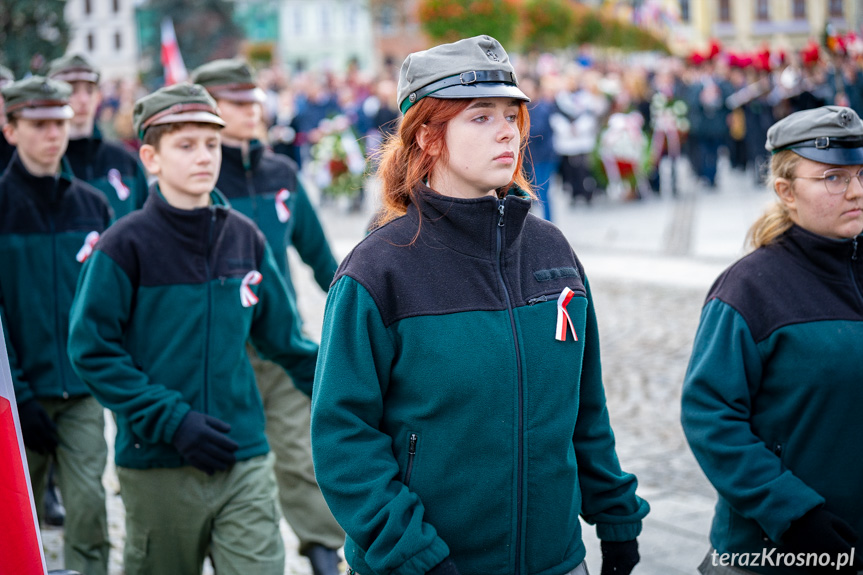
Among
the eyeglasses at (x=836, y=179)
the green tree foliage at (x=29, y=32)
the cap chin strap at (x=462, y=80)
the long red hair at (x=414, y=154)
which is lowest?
the eyeglasses at (x=836, y=179)

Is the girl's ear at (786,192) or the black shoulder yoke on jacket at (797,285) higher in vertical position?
the girl's ear at (786,192)

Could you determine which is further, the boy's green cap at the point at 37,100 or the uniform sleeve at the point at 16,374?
the boy's green cap at the point at 37,100

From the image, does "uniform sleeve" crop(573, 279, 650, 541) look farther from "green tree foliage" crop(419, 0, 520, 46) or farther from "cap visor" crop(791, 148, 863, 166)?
"green tree foliage" crop(419, 0, 520, 46)

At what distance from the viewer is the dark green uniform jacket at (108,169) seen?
616cm

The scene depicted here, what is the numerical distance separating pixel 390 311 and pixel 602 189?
17.2 m

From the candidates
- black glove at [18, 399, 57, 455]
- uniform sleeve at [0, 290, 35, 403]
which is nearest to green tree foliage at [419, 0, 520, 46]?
uniform sleeve at [0, 290, 35, 403]

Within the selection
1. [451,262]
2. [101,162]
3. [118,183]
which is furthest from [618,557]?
[101,162]

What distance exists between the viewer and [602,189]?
19.4m

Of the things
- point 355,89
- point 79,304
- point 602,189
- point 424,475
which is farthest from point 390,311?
point 355,89

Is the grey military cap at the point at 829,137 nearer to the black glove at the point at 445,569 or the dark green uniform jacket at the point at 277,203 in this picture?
the black glove at the point at 445,569

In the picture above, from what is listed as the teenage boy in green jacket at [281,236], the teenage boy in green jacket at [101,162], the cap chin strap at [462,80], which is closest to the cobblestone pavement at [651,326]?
the teenage boy in green jacket at [281,236]

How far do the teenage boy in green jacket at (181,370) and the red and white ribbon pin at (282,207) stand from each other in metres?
1.19

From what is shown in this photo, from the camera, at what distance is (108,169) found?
20.5 feet

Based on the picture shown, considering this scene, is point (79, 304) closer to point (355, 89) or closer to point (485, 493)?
point (485, 493)
